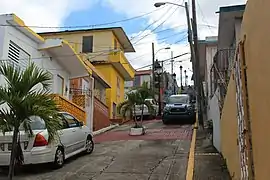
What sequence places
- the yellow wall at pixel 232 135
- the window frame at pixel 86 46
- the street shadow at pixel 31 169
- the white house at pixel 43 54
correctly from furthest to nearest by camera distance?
the window frame at pixel 86 46 < the white house at pixel 43 54 < the street shadow at pixel 31 169 < the yellow wall at pixel 232 135

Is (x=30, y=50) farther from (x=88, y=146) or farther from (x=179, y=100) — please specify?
(x=179, y=100)

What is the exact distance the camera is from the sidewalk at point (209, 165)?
26.4 ft

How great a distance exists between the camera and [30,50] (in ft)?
52.3

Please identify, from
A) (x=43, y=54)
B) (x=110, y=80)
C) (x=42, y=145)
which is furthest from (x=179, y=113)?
(x=42, y=145)

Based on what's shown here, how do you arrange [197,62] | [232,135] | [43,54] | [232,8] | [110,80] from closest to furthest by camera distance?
1. [232,135]
2. [232,8]
3. [43,54]
4. [197,62]
5. [110,80]

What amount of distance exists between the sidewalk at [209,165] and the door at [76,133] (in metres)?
3.63

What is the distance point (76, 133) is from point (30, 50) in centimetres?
645

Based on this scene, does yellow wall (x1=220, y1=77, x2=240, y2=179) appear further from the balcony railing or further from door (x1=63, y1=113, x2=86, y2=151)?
the balcony railing

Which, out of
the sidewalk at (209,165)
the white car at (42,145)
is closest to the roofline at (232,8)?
the sidewalk at (209,165)

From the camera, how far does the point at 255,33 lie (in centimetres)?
420

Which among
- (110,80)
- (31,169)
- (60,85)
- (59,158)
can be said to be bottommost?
(31,169)

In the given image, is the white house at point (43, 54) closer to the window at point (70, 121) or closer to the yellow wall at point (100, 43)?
the window at point (70, 121)

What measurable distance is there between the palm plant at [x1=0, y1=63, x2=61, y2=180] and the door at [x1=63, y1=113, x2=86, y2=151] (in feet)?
12.1

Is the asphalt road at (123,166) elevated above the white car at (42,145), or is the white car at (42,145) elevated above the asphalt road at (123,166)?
the white car at (42,145)
